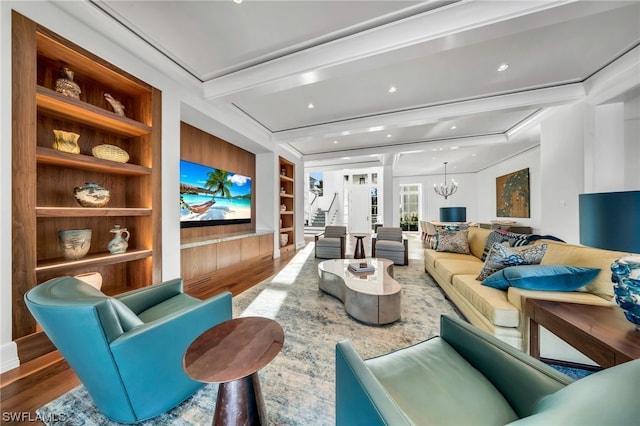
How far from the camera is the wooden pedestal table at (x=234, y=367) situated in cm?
90

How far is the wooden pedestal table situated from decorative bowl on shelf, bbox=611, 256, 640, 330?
1706 mm

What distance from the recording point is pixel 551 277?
65.5 inches

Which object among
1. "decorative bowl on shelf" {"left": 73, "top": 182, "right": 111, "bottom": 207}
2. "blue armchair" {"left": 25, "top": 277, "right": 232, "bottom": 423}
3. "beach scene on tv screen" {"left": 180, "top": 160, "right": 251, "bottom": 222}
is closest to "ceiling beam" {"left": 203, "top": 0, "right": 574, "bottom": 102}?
"beach scene on tv screen" {"left": 180, "top": 160, "right": 251, "bottom": 222}

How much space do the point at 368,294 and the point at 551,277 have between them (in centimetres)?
139

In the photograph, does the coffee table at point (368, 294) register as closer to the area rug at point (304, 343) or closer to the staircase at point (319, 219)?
the area rug at point (304, 343)

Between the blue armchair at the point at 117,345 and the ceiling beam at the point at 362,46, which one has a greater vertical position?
the ceiling beam at the point at 362,46

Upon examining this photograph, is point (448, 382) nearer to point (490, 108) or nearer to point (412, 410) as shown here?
point (412, 410)

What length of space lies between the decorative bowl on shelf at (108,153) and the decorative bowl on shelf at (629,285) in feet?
12.8

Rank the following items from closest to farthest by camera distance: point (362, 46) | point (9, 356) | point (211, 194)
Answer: point (9, 356), point (362, 46), point (211, 194)

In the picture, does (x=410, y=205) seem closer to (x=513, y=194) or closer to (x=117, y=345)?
(x=513, y=194)

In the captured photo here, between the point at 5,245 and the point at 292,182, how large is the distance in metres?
5.31

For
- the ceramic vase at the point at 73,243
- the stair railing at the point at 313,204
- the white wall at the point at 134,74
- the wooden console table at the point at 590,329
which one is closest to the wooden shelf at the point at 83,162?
the white wall at the point at 134,74

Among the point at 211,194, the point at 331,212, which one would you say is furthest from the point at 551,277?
the point at 331,212

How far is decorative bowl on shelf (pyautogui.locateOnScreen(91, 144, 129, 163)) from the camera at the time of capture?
7.36ft
